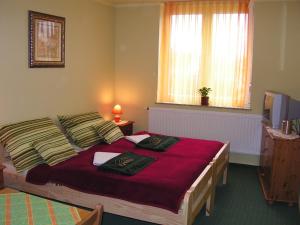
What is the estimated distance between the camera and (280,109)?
388 cm

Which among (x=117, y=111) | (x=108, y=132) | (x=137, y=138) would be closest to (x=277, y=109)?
(x=137, y=138)

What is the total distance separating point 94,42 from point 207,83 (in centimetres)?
182

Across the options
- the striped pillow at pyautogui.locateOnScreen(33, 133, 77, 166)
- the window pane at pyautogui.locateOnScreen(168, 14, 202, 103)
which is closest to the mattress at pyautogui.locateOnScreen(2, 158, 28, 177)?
the striped pillow at pyautogui.locateOnScreen(33, 133, 77, 166)

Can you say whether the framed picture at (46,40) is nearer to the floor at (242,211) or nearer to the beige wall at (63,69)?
the beige wall at (63,69)

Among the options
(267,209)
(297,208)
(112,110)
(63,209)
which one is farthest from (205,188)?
(112,110)

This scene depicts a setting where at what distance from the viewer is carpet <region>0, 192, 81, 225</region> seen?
193cm

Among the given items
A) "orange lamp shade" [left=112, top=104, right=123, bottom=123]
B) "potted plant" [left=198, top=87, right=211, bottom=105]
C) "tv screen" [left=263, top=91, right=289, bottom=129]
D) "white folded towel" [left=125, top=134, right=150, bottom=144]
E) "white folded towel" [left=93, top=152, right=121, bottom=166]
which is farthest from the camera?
"orange lamp shade" [left=112, top=104, right=123, bottom=123]

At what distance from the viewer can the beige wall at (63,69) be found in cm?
344

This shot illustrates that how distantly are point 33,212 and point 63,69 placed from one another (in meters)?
2.54

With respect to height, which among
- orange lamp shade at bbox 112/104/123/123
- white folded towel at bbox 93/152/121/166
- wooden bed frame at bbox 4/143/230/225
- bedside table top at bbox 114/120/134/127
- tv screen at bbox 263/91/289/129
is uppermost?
tv screen at bbox 263/91/289/129

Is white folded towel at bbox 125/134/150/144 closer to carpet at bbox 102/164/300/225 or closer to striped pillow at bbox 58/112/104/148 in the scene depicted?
striped pillow at bbox 58/112/104/148

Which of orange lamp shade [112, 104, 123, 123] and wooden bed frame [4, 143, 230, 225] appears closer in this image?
wooden bed frame [4, 143, 230, 225]

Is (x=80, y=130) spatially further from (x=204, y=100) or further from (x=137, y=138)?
(x=204, y=100)

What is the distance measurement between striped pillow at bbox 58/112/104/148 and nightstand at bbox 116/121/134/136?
799 millimetres
